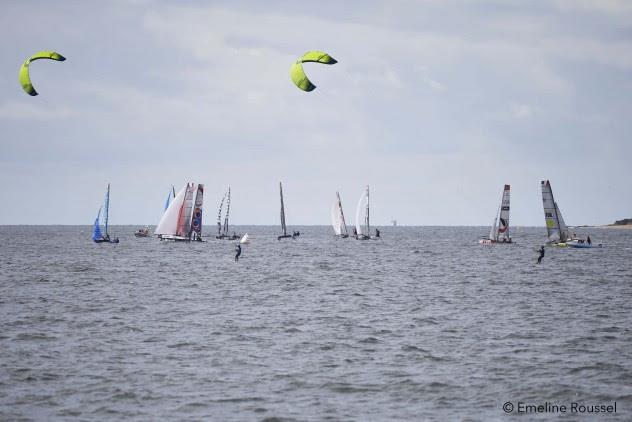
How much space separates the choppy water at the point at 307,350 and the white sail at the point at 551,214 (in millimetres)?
47107

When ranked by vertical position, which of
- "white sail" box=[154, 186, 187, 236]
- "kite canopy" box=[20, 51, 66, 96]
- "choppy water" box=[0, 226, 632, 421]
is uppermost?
"kite canopy" box=[20, 51, 66, 96]

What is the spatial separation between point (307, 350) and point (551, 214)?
76.1 metres

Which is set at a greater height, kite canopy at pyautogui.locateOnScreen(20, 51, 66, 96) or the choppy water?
kite canopy at pyautogui.locateOnScreen(20, 51, 66, 96)

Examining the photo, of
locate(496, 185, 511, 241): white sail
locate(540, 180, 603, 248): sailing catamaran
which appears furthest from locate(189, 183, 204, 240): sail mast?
locate(540, 180, 603, 248): sailing catamaran

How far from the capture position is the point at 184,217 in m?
108

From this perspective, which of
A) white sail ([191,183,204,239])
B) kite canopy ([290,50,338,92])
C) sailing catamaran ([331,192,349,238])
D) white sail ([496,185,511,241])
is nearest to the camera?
kite canopy ([290,50,338,92])

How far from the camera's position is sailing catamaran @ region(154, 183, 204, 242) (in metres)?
104

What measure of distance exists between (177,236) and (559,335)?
282 feet

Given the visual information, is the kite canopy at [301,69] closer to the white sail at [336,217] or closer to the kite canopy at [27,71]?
the kite canopy at [27,71]

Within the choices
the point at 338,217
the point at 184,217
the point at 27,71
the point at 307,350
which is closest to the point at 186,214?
the point at 184,217

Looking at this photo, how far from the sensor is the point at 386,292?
45312 mm

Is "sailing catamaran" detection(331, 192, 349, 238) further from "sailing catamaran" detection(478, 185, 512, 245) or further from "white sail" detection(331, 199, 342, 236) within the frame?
"sailing catamaran" detection(478, 185, 512, 245)

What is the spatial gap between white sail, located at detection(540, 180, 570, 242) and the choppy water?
47107 mm

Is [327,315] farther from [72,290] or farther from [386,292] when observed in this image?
[72,290]
